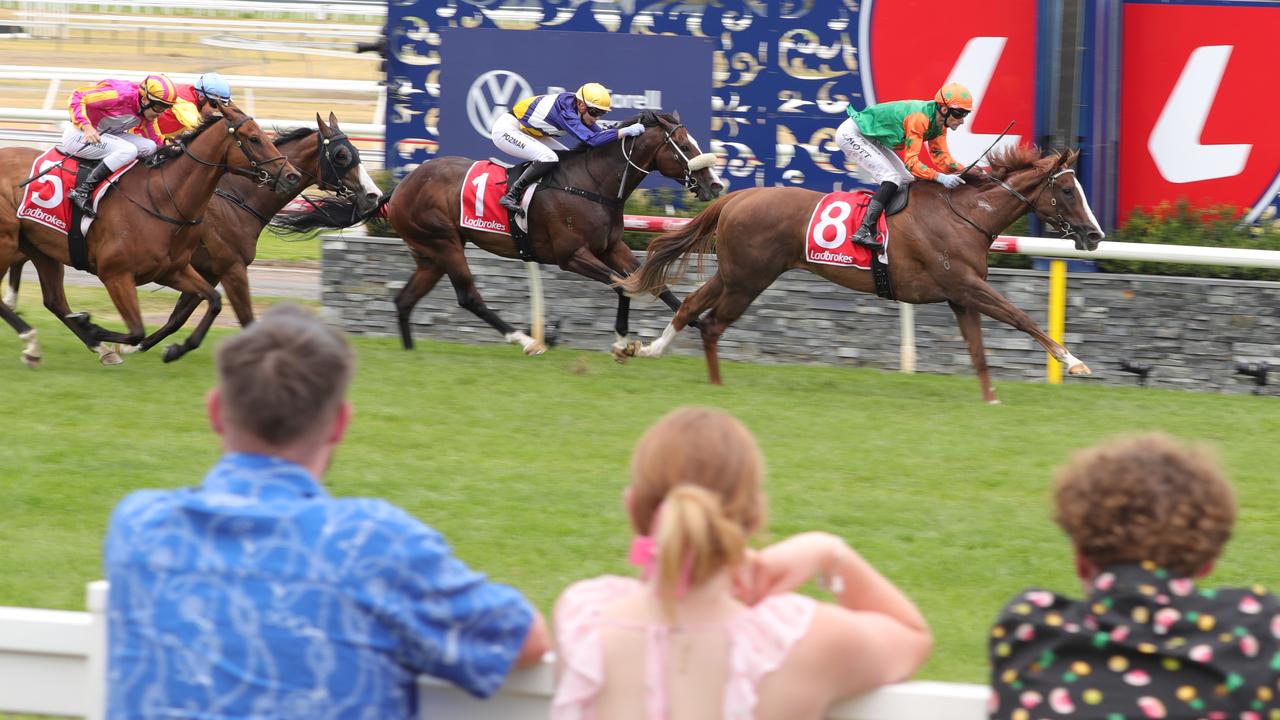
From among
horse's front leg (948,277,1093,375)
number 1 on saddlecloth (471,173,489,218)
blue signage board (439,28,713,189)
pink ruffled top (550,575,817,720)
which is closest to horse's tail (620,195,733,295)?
number 1 on saddlecloth (471,173,489,218)

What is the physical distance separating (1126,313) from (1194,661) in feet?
25.3

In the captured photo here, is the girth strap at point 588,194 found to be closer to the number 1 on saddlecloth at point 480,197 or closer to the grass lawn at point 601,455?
the number 1 on saddlecloth at point 480,197

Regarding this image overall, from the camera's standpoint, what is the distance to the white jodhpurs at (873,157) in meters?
8.67

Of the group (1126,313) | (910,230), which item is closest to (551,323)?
(910,230)

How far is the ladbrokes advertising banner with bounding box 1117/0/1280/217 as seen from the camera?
31.6ft

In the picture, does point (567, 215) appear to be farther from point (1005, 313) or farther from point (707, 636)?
point (707, 636)

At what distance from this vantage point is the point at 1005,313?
324 inches

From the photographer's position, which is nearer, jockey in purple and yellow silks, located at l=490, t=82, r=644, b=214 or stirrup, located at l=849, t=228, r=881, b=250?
stirrup, located at l=849, t=228, r=881, b=250

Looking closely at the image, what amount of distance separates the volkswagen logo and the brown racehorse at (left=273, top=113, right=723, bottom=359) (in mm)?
768

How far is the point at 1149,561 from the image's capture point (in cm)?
180

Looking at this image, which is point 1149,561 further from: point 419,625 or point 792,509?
point 792,509

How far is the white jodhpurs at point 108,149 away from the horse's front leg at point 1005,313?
4.43 meters

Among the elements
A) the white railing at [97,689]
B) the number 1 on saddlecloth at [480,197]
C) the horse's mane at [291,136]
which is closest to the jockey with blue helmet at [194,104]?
the horse's mane at [291,136]

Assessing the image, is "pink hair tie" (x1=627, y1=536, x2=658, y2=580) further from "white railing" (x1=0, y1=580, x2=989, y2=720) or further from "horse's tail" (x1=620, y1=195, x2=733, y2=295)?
"horse's tail" (x1=620, y1=195, x2=733, y2=295)
